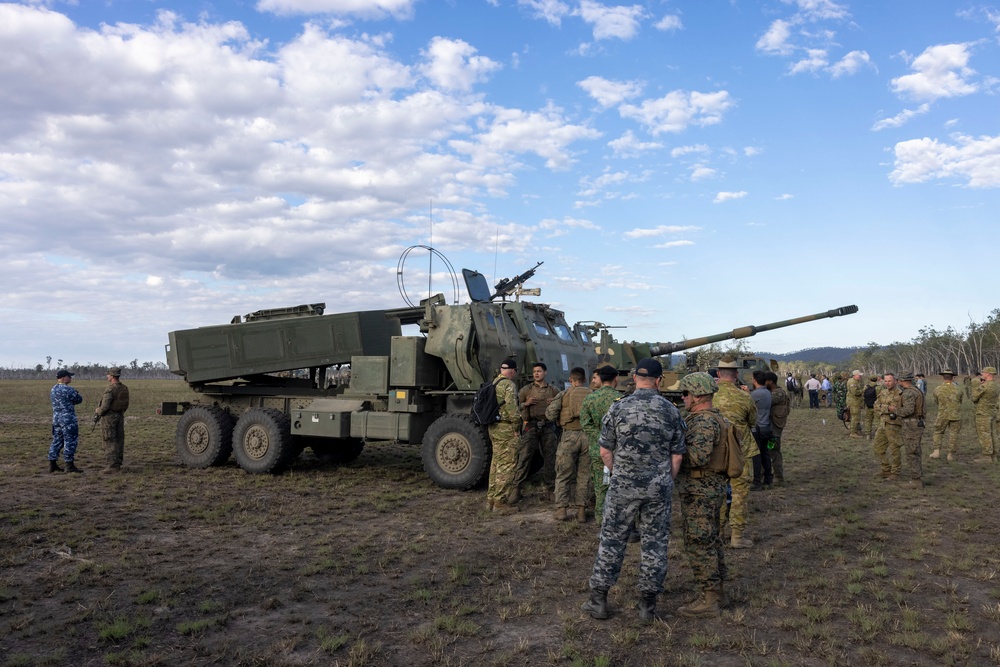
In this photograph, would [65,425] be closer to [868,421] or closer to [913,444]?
[913,444]

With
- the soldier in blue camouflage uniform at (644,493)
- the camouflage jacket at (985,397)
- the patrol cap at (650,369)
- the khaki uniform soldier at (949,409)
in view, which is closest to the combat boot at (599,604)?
the soldier in blue camouflage uniform at (644,493)

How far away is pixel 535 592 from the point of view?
5.12m

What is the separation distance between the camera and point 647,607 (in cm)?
454

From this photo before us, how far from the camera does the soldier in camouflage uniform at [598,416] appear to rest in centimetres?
659

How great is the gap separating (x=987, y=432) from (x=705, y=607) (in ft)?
34.5

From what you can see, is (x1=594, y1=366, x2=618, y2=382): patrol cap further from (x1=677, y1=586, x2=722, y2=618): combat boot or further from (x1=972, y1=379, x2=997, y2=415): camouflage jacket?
(x1=972, y1=379, x2=997, y2=415): camouflage jacket

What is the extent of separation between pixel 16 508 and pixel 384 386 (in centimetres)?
446

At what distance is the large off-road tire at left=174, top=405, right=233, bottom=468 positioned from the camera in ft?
36.1

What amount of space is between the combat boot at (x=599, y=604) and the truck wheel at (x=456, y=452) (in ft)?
14.3

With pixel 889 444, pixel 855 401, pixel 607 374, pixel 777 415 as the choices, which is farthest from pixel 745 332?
pixel 607 374

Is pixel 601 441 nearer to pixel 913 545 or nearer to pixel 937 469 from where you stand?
pixel 913 545

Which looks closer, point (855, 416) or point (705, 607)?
point (705, 607)

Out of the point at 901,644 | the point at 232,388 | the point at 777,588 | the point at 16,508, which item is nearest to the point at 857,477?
the point at 777,588

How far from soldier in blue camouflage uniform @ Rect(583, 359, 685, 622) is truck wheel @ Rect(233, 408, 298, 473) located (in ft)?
22.8
